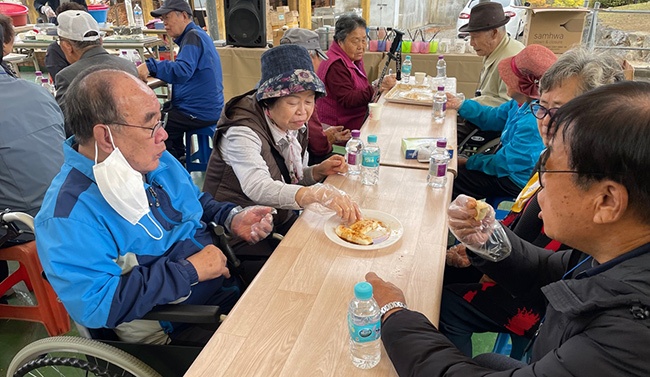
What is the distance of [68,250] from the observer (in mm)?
1312

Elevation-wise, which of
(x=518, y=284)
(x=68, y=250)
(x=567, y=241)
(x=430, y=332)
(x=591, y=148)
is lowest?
(x=518, y=284)

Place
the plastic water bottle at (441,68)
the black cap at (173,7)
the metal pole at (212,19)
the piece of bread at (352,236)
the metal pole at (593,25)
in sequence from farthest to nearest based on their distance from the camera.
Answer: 1. the metal pole at (212,19)
2. the metal pole at (593,25)
3. the plastic water bottle at (441,68)
4. the black cap at (173,7)
5. the piece of bread at (352,236)

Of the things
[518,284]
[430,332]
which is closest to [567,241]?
[430,332]

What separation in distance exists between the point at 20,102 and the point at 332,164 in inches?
64.1

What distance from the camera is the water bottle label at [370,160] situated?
215 cm

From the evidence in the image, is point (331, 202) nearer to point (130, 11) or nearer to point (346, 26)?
point (346, 26)

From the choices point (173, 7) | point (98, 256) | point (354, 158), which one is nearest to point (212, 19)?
point (173, 7)

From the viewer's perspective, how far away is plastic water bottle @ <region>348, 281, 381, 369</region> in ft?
3.60

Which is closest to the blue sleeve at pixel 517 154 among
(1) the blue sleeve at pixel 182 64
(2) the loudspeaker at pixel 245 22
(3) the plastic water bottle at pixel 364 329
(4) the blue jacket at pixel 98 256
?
(3) the plastic water bottle at pixel 364 329

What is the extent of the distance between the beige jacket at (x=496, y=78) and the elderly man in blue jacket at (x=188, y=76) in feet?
7.98

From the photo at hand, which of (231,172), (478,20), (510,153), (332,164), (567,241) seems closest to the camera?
(567,241)

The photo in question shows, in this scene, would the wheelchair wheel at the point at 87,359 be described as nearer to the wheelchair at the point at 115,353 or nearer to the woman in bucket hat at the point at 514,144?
the wheelchair at the point at 115,353

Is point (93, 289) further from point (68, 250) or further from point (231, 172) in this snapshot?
point (231, 172)

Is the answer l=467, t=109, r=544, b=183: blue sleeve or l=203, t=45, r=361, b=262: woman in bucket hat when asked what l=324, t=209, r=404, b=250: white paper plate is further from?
l=467, t=109, r=544, b=183: blue sleeve
